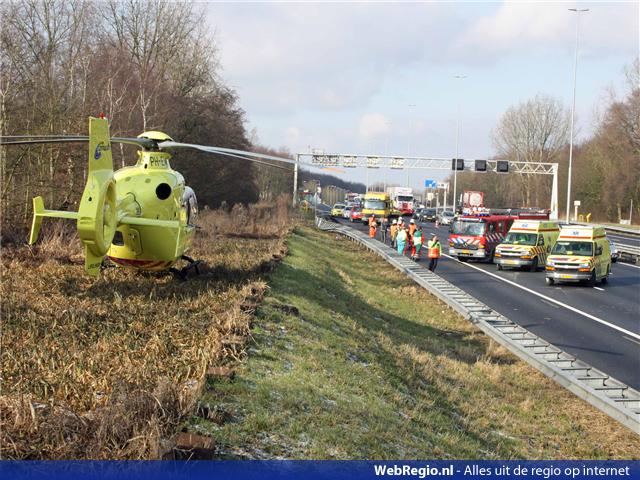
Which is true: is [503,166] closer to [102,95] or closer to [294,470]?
[102,95]

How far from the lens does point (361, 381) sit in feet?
33.7

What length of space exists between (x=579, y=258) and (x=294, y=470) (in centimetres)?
2351

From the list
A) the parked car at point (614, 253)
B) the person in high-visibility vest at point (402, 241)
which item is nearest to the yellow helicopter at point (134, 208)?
the person in high-visibility vest at point (402, 241)

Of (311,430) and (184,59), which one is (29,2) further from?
(311,430)

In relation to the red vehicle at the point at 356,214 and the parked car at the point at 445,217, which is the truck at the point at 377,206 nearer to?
the red vehicle at the point at 356,214

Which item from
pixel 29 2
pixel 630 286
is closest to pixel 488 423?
pixel 630 286

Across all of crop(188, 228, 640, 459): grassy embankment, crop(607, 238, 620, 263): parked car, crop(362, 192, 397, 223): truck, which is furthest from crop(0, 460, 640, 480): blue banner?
crop(362, 192, 397, 223): truck

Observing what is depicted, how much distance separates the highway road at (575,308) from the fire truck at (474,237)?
1360 millimetres

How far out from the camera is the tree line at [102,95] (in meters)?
25.0

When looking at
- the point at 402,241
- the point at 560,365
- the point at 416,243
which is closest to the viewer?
the point at 560,365

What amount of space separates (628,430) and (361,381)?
4.94 meters

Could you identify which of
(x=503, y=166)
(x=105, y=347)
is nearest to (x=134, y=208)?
(x=105, y=347)

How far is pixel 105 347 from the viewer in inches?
381

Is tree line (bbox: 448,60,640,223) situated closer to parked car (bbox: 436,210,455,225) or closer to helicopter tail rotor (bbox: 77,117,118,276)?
parked car (bbox: 436,210,455,225)
